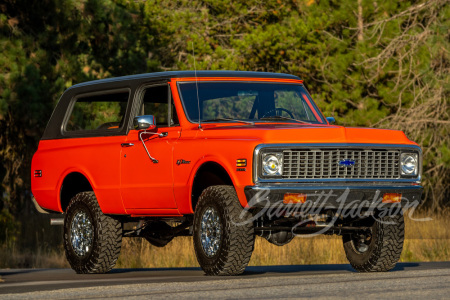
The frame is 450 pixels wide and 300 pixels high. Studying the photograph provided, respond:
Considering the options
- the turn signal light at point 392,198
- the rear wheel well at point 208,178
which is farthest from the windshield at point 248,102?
the turn signal light at point 392,198

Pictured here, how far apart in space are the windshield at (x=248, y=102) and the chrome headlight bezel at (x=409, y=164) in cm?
130

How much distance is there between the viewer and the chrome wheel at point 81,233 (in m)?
12.9

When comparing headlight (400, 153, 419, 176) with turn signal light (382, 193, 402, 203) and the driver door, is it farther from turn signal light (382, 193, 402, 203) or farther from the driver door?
the driver door

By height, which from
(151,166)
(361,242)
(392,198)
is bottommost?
(361,242)

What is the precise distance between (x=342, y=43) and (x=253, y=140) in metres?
17.9

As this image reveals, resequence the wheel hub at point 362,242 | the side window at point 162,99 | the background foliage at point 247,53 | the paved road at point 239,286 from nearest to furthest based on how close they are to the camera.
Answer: the paved road at point 239,286 < the side window at point 162,99 < the wheel hub at point 362,242 < the background foliage at point 247,53

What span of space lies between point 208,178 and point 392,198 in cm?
197

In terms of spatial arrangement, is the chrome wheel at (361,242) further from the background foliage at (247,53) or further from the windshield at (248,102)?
the background foliage at (247,53)

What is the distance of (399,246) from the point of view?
11664 mm

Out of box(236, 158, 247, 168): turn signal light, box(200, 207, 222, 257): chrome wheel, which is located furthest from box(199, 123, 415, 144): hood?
box(200, 207, 222, 257): chrome wheel

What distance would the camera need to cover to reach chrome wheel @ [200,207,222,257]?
10.7 metres

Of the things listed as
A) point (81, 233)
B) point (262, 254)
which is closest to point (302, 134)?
point (81, 233)

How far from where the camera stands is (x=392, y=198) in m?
11.0

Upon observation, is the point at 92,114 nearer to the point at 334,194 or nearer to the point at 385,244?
the point at 385,244
